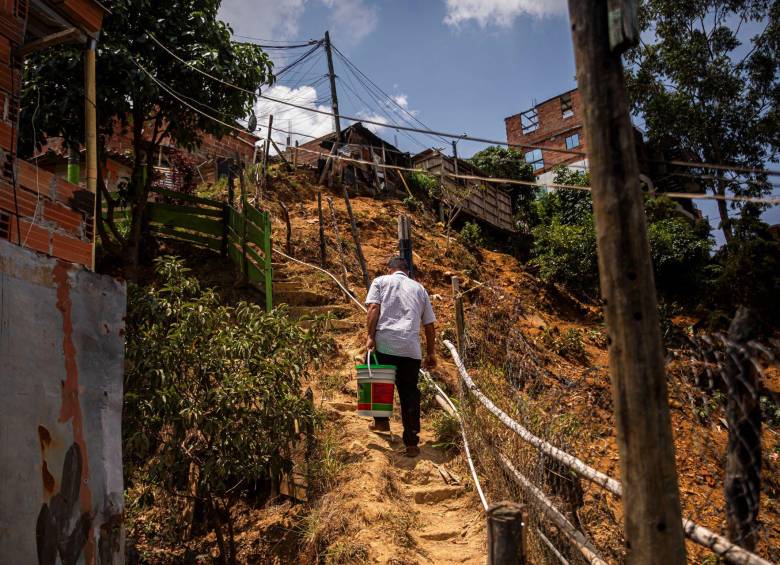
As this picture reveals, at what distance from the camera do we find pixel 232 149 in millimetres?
22391

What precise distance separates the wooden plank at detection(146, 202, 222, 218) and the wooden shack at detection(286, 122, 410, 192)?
7588mm

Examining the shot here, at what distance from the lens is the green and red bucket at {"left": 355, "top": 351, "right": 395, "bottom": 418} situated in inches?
229

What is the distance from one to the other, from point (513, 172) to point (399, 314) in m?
22.3

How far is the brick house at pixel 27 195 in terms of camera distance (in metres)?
4.08

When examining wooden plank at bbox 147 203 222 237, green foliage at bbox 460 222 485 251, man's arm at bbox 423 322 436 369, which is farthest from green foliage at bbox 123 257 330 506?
green foliage at bbox 460 222 485 251

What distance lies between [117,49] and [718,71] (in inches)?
748

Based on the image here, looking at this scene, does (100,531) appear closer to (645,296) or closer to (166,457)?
(166,457)

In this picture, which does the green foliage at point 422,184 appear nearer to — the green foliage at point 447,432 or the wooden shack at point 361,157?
the wooden shack at point 361,157

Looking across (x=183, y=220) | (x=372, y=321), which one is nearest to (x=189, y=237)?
(x=183, y=220)

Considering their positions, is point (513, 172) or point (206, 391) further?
point (513, 172)

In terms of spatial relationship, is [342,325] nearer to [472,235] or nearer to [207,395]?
[207,395]

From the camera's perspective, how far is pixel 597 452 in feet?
19.4

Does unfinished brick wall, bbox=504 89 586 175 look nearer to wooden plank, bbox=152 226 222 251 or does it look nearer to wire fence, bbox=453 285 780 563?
wooden plank, bbox=152 226 222 251

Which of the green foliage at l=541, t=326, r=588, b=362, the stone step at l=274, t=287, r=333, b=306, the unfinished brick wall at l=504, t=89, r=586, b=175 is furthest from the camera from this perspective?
the unfinished brick wall at l=504, t=89, r=586, b=175
